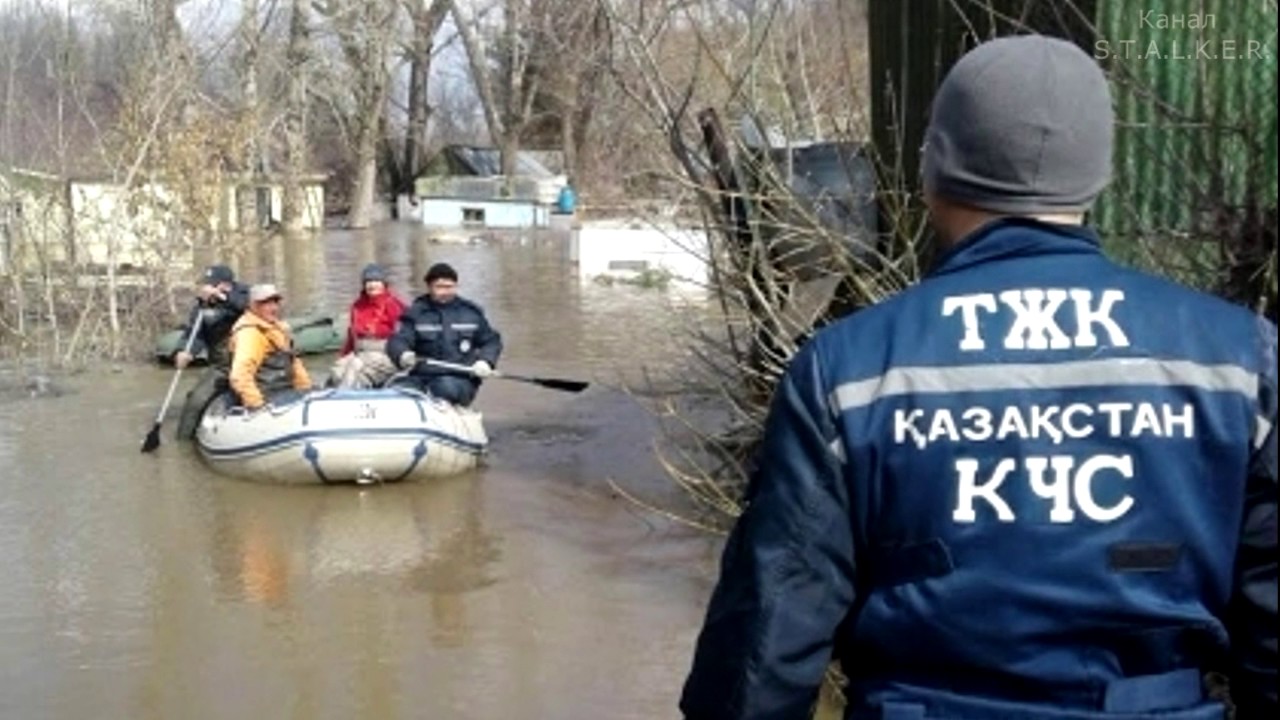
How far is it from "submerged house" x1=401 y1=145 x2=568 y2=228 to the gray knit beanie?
3624 centimetres

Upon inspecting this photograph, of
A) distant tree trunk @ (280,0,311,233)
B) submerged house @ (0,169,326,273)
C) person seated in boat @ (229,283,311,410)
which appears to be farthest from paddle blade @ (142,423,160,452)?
distant tree trunk @ (280,0,311,233)

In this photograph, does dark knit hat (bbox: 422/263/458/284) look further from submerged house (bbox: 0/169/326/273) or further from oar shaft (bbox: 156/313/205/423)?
submerged house (bbox: 0/169/326/273)

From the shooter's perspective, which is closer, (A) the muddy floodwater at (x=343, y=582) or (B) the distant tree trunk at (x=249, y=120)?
(A) the muddy floodwater at (x=343, y=582)

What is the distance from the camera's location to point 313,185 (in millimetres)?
38531

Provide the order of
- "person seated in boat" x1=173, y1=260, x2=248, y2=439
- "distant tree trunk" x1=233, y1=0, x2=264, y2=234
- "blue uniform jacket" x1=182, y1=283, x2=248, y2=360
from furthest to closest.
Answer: "distant tree trunk" x1=233, y1=0, x2=264, y2=234, "blue uniform jacket" x1=182, y1=283, x2=248, y2=360, "person seated in boat" x1=173, y1=260, x2=248, y2=439

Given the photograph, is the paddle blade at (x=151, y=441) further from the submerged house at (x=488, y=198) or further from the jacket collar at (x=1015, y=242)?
the submerged house at (x=488, y=198)

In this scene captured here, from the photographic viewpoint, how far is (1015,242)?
1.95 metres

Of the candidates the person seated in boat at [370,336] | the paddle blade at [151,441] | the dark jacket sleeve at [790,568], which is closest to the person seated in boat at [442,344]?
the person seated in boat at [370,336]

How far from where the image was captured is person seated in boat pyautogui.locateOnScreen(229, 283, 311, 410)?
36.8 feet

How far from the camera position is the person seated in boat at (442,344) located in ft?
38.0

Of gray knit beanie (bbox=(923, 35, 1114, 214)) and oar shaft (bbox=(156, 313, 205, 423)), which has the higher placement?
gray knit beanie (bbox=(923, 35, 1114, 214))

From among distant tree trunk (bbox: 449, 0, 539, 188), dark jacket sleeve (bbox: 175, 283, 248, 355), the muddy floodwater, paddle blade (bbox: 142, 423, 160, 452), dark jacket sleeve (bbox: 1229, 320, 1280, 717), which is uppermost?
distant tree trunk (bbox: 449, 0, 539, 188)

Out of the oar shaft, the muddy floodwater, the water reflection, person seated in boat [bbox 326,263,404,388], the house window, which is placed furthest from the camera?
the house window

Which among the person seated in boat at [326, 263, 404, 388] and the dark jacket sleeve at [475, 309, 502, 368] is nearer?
the dark jacket sleeve at [475, 309, 502, 368]
